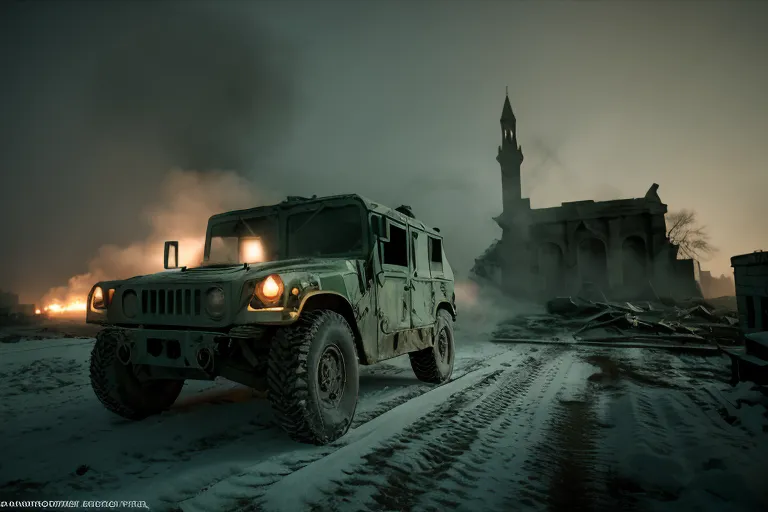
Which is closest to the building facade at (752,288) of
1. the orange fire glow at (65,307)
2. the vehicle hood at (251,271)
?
the vehicle hood at (251,271)

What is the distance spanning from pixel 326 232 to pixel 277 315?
5.56 ft

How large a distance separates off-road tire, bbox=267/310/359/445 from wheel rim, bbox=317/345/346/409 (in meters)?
0.02

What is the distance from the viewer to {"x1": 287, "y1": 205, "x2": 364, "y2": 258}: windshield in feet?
14.8

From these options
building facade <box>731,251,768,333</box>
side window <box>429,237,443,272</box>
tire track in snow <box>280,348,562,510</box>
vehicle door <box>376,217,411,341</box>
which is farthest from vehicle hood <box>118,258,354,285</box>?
building facade <box>731,251,768,333</box>

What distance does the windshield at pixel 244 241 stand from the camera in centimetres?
484

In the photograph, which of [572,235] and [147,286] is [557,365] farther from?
[572,235]

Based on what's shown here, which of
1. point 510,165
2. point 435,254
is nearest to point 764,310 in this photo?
point 435,254

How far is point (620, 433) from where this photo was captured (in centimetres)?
359

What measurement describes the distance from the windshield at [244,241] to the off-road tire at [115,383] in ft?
4.46

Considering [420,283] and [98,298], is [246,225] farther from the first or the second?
[420,283]

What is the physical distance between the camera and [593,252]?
112ft

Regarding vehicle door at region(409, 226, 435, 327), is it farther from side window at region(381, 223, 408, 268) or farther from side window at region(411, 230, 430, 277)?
side window at region(381, 223, 408, 268)

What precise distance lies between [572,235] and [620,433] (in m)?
32.8

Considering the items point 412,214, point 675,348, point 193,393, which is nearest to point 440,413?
point 412,214
